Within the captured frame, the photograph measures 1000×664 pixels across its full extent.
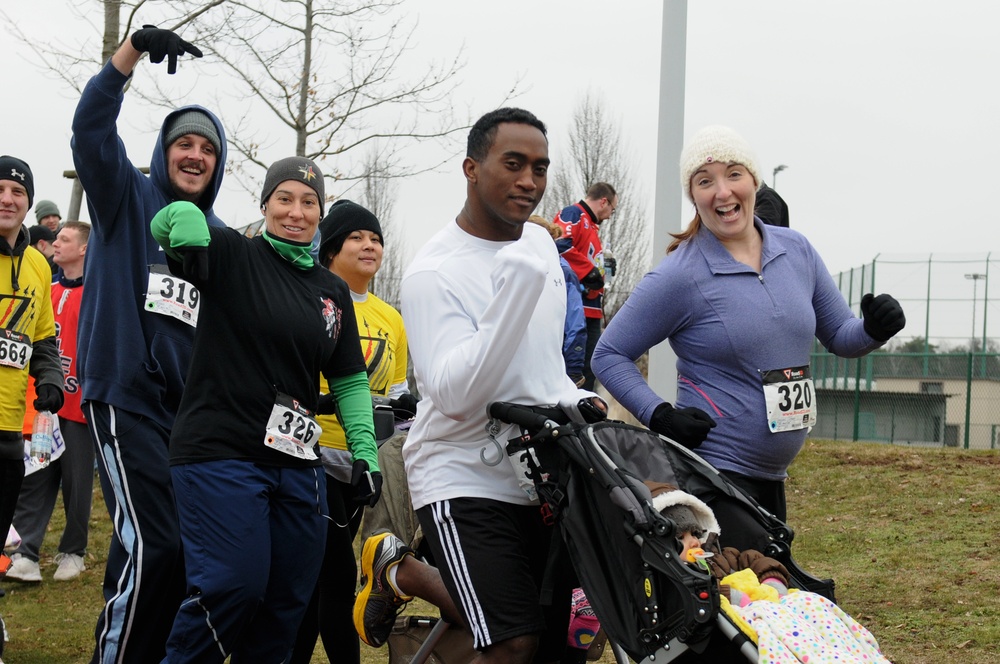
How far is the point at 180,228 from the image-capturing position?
3.76 meters

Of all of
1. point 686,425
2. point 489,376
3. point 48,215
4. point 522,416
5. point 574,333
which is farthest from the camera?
point 48,215

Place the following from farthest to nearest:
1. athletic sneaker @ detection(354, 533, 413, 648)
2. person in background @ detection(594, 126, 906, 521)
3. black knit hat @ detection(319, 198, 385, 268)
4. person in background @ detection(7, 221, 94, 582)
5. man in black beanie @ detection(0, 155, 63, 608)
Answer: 1. person in background @ detection(7, 221, 94, 582)
2. black knit hat @ detection(319, 198, 385, 268)
3. man in black beanie @ detection(0, 155, 63, 608)
4. athletic sneaker @ detection(354, 533, 413, 648)
5. person in background @ detection(594, 126, 906, 521)

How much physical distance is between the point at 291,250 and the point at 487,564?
1570 mm

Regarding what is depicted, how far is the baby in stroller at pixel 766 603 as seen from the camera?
2898mm

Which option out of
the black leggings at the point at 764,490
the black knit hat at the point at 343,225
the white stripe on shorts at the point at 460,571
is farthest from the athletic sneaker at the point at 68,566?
the black leggings at the point at 764,490

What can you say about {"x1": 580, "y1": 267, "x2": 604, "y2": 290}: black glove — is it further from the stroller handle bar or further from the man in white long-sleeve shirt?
the stroller handle bar

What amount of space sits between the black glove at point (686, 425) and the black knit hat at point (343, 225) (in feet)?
7.50

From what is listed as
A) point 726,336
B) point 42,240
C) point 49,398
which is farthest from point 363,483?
point 42,240

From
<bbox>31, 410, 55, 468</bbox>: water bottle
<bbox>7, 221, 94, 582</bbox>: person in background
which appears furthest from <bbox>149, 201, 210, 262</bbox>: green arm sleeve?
<bbox>7, 221, 94, 582</bbox>: person in background

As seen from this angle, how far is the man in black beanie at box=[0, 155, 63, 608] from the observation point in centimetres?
537

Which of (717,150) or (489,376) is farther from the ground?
(717,150)

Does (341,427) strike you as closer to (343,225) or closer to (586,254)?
(343,225)

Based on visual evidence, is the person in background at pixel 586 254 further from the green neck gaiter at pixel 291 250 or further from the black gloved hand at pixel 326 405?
the green neck gaiter at pixel 291 250

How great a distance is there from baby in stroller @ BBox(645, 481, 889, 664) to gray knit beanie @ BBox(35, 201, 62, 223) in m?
9.64
